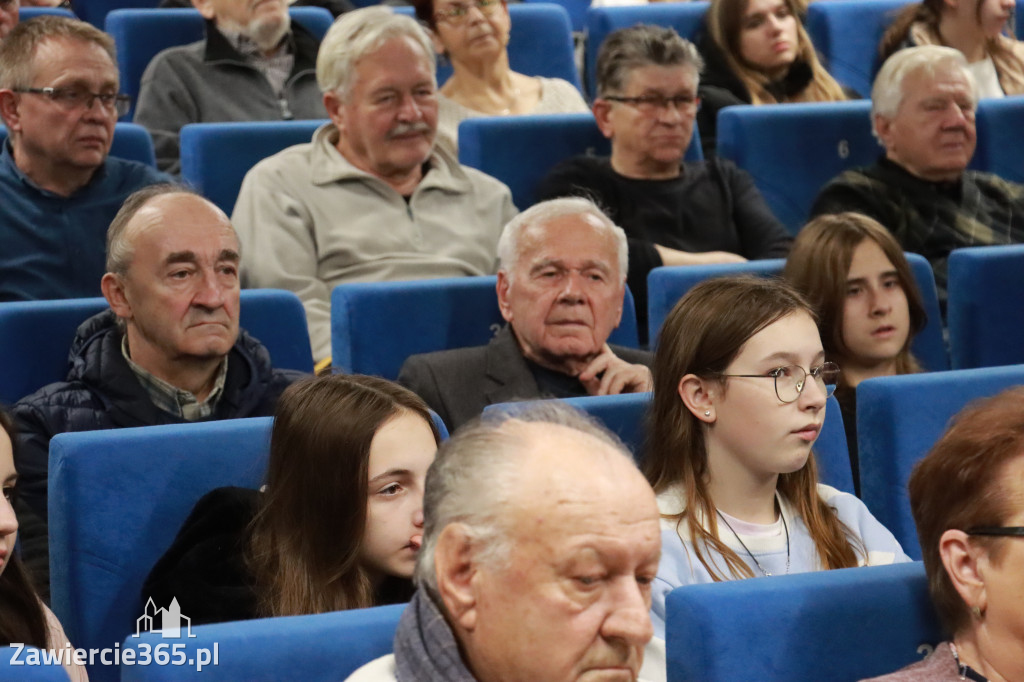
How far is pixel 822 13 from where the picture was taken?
11.8ft

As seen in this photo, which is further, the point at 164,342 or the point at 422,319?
the point at 422,319

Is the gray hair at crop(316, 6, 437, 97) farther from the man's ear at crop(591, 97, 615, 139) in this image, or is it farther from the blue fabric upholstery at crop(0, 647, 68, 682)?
the blue fabric upholstery at crop(0, 647, 68, 682)

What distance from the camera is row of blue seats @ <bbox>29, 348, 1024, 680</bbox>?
150 centimetres

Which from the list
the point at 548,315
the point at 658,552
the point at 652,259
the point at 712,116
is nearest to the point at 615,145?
the point at 652,259

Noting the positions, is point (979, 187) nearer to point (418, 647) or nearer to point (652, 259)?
point (652, 259)

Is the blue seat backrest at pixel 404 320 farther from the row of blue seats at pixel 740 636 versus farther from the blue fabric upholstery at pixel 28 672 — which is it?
the blue fabric upholstery at pixel 28 672

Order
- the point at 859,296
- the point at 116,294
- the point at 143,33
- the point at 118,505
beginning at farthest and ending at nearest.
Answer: the point at 143,33 → the point at 859,296 → the point at 116,294 → the point at 118,505

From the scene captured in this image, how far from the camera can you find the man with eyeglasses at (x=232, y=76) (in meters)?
3.04

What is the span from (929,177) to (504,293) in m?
1.08

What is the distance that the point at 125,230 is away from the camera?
2.03 metres

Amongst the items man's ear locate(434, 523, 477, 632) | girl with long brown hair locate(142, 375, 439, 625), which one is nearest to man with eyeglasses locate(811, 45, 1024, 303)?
girl with long brown hair locate(142, 375, 439, 625)

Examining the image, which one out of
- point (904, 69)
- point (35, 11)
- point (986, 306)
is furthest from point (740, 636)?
point (35, 11)

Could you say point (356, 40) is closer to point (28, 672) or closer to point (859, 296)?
Answer: point (859, 296)

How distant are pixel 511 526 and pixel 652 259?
1640 millimetres
